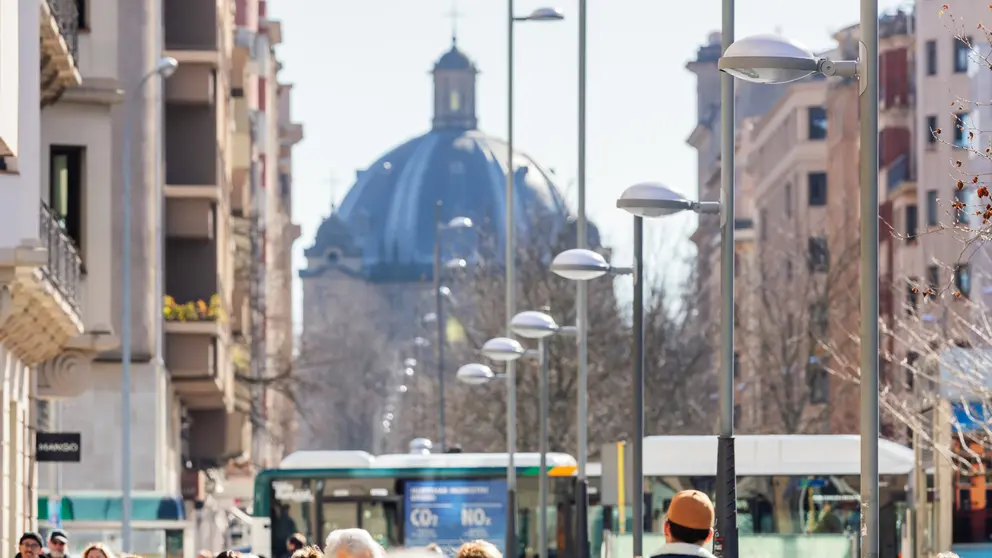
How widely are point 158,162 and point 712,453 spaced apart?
39.4ft

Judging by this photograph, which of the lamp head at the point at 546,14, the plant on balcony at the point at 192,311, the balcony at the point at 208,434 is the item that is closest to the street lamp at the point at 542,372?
the lamp head at the point at 546,14

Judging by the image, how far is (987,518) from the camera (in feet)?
114

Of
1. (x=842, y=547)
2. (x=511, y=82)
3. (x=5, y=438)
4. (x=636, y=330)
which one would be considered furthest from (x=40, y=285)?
(x=511, y=82)

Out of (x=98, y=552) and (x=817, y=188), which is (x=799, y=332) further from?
(x=98, y=552)

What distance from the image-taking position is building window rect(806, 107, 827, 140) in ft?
317

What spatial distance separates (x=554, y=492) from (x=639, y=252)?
57.9ft

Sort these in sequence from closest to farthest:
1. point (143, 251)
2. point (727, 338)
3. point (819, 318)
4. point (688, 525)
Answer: point (688, 525), point (727, 338), point (143, 251), point (819, 318)

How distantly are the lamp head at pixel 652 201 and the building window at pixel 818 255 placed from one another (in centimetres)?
4424

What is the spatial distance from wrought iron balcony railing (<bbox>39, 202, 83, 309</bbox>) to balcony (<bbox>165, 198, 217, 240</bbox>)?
13574mm

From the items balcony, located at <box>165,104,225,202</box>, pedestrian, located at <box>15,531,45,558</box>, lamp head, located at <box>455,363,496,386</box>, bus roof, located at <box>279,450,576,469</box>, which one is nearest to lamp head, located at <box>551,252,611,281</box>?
pedestrian, located at <box>15,531,45,558</box>

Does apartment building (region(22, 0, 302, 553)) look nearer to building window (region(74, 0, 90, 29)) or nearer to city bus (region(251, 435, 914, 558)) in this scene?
building window (region(74, 0, 90, 29))

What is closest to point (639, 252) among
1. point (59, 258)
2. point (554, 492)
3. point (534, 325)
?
point (59, 258)

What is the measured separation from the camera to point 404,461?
43.8 meters

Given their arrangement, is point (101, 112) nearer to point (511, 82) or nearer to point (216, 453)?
point (511, 82)
